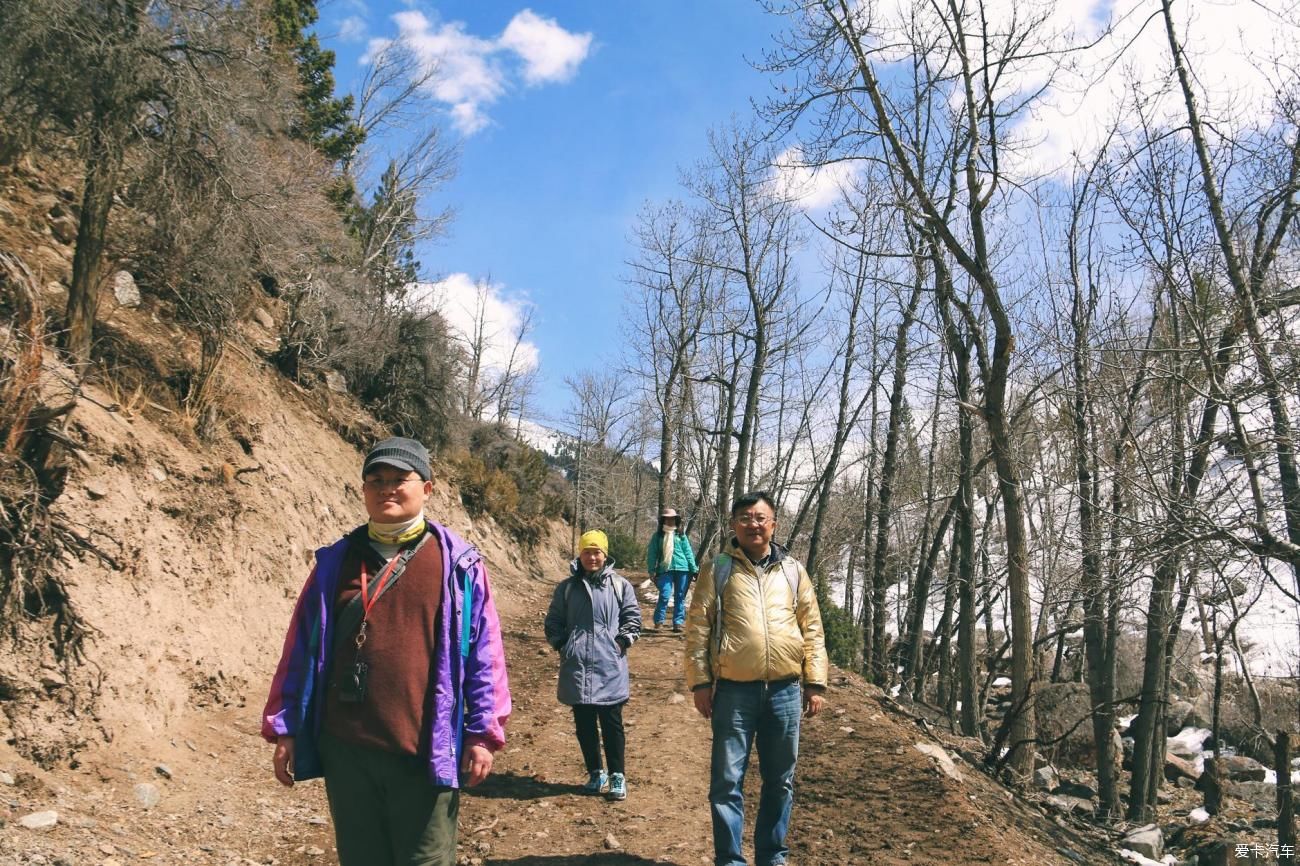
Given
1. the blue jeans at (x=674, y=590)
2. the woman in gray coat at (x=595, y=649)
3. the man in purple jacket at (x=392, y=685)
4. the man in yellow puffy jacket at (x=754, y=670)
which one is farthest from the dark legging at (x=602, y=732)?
the blue jeans at (x=674, y=590)

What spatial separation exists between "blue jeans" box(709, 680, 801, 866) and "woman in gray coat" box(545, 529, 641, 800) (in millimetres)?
1544

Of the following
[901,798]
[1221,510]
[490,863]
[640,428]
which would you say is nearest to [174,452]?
[490,863]

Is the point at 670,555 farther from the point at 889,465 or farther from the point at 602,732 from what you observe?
the point at 889,465

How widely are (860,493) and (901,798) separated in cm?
2760

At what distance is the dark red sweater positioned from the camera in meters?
2.85

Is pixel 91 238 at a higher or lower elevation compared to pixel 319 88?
lower

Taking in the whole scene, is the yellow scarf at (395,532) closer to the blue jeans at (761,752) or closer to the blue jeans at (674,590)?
the blue jeans at (761,752)

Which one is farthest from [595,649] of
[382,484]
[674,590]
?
[674,590]

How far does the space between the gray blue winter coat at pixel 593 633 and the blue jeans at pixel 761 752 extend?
59.2 inches

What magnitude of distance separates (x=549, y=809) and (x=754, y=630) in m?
2.35

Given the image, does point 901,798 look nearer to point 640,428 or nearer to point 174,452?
point 174,452

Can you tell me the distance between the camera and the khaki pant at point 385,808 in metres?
2.85

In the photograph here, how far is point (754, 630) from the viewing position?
453cm

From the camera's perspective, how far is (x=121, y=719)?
218 inches
